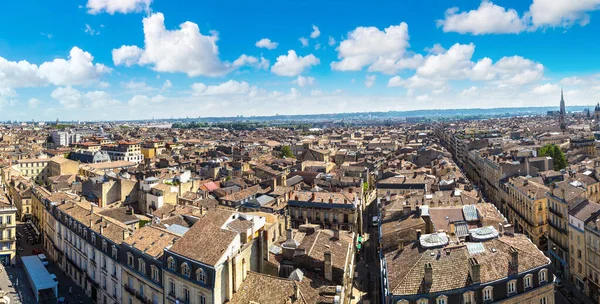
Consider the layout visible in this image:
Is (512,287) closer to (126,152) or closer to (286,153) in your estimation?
(286,153)

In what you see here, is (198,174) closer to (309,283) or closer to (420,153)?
(420,153)

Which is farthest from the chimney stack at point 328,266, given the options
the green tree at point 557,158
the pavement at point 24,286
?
the green tree at point 557,158

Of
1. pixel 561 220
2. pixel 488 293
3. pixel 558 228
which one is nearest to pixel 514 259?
pixel 488 293

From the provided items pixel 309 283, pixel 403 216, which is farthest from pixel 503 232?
pixel 309 283

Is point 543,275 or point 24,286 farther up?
point 543,275

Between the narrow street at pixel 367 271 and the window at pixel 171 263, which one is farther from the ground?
the window at pixel 171 263

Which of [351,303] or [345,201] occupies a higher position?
[345,201]

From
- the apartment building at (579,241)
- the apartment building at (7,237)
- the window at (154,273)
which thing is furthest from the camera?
the apartment building at (7,237)

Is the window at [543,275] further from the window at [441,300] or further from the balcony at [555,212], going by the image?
the balcony at [555,212]
